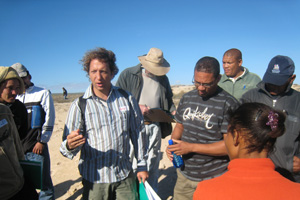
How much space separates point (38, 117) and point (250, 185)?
10.7 feet

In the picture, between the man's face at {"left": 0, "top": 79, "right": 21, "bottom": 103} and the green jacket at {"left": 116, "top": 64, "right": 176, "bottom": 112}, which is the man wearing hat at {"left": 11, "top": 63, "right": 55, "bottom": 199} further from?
the green jacket at {"left": 116, "top": 64, "right": 176, "bottom": 112}

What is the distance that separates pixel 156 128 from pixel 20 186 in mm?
2182

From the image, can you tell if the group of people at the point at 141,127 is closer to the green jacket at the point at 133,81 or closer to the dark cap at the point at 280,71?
the dark cap at the point at 280,71

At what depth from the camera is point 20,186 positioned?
1.98 meters

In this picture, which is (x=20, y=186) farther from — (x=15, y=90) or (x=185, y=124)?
(x=185, y=124)

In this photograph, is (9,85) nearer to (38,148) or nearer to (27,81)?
(27,81)

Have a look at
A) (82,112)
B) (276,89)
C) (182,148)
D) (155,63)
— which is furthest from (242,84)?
(82,112)

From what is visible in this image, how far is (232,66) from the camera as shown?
4.00 metres

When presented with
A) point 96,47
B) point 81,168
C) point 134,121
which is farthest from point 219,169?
point 96,47

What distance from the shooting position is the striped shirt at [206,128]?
2.23m

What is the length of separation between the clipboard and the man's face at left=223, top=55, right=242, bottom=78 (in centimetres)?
164

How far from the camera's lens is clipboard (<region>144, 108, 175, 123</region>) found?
3.28 metres

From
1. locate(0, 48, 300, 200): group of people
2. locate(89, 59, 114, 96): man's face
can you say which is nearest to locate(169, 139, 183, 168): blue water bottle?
locate(0, 48, 300, 200): group of people

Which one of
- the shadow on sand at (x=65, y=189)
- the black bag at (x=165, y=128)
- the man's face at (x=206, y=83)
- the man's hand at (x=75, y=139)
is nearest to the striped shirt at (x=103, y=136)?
the man's hand at (x=75, y=139)
